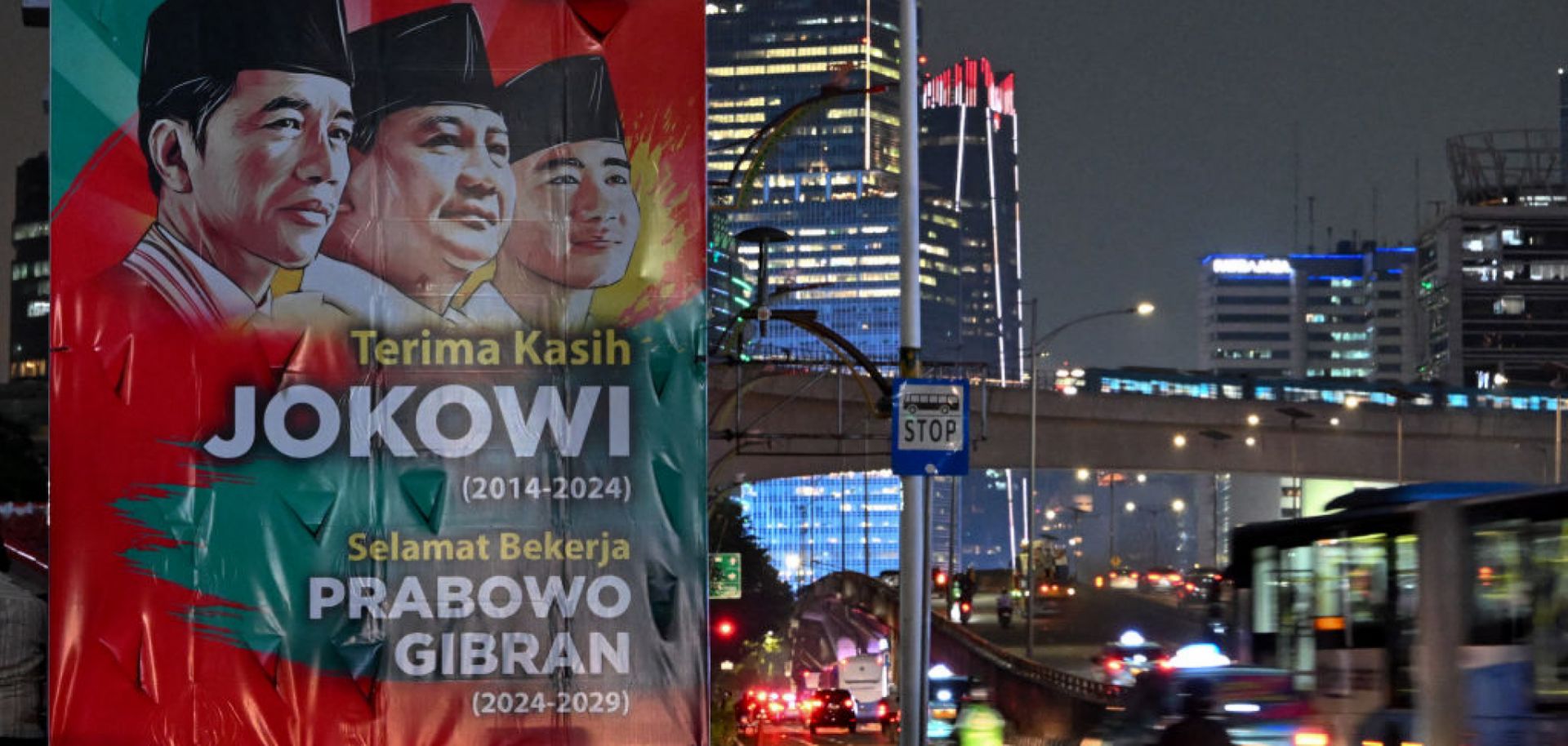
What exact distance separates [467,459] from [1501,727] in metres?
10.9

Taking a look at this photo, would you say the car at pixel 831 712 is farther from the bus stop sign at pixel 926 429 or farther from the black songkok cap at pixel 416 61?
the black songkok cap at pixel 416 61

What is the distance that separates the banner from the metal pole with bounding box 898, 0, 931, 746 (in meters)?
3.70

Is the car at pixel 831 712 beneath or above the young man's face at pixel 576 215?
beneath

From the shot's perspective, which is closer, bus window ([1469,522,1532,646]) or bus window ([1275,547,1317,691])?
bus window ([1469,522,1532,646])

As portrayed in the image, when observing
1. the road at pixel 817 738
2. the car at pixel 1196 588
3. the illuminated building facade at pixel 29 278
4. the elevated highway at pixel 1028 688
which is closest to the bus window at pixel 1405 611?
the elevated highway at pixel 1028 688

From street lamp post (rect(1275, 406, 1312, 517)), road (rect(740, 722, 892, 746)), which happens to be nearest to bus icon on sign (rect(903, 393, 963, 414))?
road (rect(740, 722, 892, 746))

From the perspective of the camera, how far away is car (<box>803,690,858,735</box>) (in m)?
51.8

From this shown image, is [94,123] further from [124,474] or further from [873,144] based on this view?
[873,144]

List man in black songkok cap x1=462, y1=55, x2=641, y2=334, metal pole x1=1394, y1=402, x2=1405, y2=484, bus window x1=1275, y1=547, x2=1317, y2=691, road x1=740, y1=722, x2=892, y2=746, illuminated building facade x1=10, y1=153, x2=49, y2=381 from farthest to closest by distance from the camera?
illuminated building facade x1=10, y1=153, x2=49, y2=381 → metal pole x1=1394, y1=402, x2=1405, y2=484 → road x1=740, y1=722, x2=892, y2=746 → bus window x1=1275, y1=547, x2=1317, y2=691 → man in black songkok cap x1=462, y1=55, x2=641, y2=334

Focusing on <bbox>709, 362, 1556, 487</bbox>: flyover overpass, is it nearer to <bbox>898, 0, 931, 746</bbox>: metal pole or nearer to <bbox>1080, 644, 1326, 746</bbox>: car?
<bbox>1080, 644, 1326, 746</bbox>: car

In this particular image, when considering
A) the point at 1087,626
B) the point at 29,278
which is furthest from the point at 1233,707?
the point at 29,278

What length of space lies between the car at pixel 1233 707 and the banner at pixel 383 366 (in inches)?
296

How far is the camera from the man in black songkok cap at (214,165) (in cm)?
845

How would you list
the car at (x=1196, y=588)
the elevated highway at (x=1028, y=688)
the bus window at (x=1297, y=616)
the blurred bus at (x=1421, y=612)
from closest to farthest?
the blurred bus at (x=1421, y=612)
the bus window at (x=1297, y=616)
the elevated highway at (x=1028, y=688)
the car at (x=1196, y=588)
